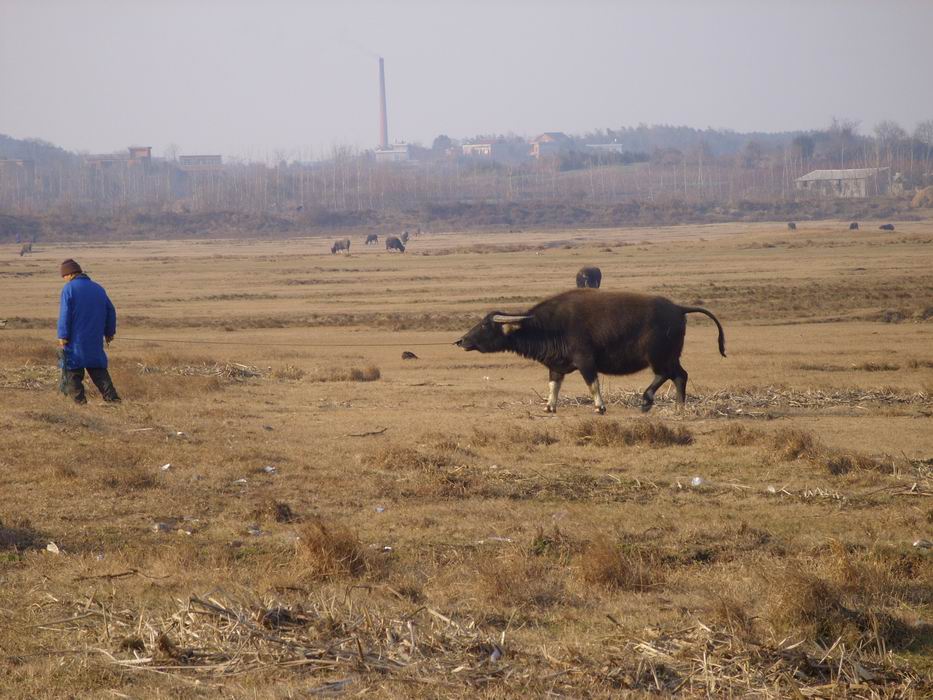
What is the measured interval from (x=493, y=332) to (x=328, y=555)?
8096 millimetres

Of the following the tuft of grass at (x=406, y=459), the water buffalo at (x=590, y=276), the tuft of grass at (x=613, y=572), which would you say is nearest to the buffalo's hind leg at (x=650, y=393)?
the tuft of grass at (x=406, y=459)

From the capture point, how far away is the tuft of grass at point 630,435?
36.4 ft

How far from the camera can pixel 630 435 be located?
11188mm

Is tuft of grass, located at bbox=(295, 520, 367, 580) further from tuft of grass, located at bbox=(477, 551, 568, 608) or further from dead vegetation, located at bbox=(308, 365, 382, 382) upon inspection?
dead vegetation, located at bbox=(308, 365, 382, 382)

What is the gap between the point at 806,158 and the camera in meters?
147

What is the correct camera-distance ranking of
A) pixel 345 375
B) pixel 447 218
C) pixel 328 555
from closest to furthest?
pixel 328 555 → pixel 345 375 → pixel 447 218

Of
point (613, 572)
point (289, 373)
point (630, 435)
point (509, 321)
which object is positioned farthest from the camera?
point (289, 373)

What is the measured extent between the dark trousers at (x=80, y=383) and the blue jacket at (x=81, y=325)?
98 mm

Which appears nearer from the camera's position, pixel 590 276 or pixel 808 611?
pixel 808 611

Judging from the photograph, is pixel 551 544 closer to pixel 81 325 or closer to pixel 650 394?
pixel 650 394

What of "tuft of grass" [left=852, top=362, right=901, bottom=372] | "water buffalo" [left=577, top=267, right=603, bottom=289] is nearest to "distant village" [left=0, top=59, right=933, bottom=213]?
"water buffalo" [left=577, top=267, right=603, bottom=289]

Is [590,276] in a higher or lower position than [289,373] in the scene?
higher

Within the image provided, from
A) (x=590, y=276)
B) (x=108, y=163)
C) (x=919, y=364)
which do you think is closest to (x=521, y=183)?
(x=108, y=163)

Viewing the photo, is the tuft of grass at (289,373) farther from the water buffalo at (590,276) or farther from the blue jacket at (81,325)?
the water buffalo at (590,276)
